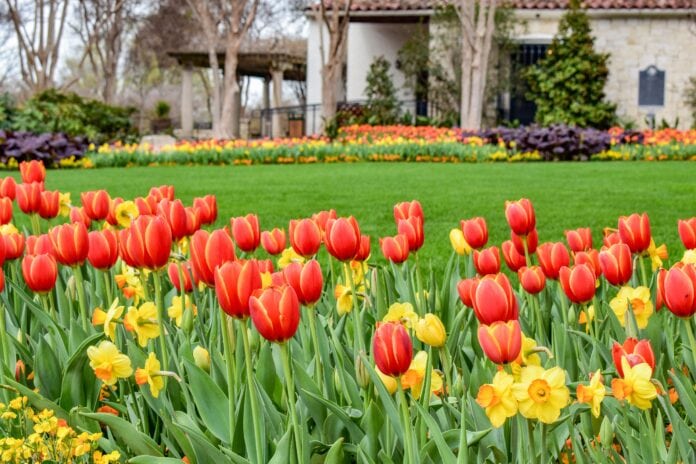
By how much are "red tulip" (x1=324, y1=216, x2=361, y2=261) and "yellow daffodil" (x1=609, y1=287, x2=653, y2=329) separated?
23.8 inches

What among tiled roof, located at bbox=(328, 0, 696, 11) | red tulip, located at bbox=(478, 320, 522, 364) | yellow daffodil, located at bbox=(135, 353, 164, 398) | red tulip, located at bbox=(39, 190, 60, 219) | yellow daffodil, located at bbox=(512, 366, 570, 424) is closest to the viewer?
yellow daffodil, located at bbox=(512, 366, 570, 424)

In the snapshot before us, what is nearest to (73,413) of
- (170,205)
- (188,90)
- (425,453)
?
(170,205)

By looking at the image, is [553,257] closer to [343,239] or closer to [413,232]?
[413,232]

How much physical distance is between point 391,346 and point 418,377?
0.21 meters

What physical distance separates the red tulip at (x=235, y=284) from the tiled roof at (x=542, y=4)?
2267cm

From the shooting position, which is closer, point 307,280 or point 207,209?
point 307,280

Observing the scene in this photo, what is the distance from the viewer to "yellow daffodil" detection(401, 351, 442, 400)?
1.67m

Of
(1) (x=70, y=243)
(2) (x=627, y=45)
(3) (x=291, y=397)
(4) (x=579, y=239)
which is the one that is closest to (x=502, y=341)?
(3) (x=291, y=397)

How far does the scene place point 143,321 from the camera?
7.31 feet

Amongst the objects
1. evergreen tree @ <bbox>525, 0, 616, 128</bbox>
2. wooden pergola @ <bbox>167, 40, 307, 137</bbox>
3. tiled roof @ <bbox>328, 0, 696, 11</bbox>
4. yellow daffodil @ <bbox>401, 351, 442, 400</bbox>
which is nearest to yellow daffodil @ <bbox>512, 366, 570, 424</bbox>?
yellow daffodil @ <bbox>401, 351, 442, 400</bbox>

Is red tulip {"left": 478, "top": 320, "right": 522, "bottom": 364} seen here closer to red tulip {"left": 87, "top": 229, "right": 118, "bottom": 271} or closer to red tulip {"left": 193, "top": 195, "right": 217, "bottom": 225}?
red tulip {"left": 87, "top": 229, "right": 118, "bottom": 271}

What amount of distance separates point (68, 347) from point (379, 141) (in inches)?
629

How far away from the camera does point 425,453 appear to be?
1679 mm

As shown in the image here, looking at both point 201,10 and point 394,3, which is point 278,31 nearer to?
point 394,3
